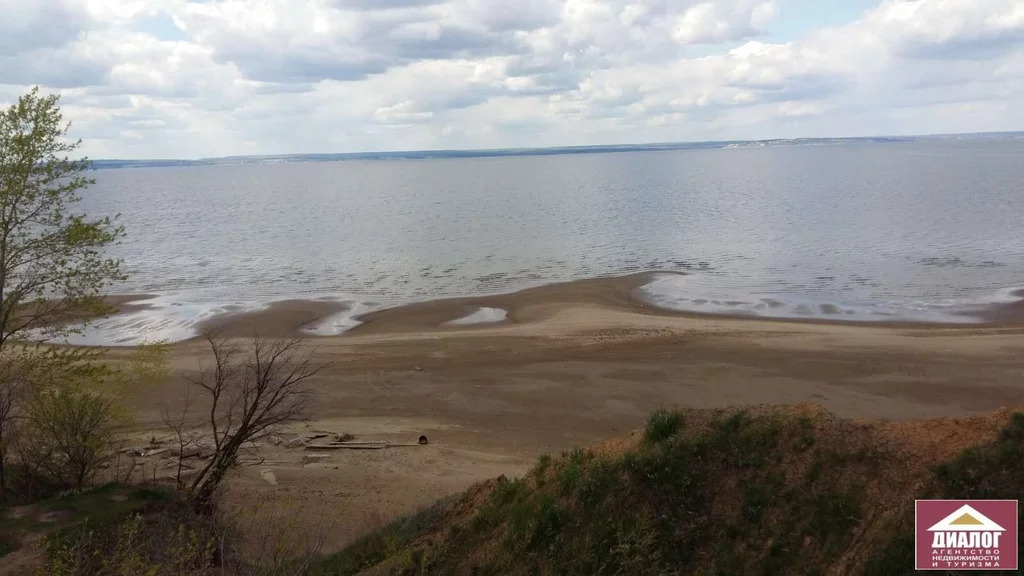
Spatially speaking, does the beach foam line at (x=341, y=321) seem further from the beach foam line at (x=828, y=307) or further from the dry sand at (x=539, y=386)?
the beach foam line at (x=828, y=307)

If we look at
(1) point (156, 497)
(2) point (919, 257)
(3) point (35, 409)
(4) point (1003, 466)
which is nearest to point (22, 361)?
(3) point (35, 409)

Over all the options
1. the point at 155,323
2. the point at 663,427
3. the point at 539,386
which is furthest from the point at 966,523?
the point at 155,323

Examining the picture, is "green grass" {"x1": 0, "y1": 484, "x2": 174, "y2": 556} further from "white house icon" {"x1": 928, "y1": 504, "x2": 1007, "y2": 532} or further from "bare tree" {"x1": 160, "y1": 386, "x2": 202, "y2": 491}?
"white house icon" {"x1": 928, "y1": 504, "x2": 1007, "y2": 532}

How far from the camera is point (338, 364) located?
25.0 meters

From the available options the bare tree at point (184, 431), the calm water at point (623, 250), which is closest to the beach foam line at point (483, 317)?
the calm water at point (623, 250)

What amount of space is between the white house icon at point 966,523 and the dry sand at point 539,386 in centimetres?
1014

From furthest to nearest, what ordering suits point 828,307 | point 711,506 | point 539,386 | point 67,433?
point 828,307
point 539,386
point 67,433
point 711,506

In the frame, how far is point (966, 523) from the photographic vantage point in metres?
8.04

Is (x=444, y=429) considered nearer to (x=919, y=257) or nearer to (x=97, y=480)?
(x=97, y=480)

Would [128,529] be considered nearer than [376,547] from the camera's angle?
Yes

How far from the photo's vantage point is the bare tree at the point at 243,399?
43.7 ft

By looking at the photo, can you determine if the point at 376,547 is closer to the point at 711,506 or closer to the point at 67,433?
the point at 711,506
